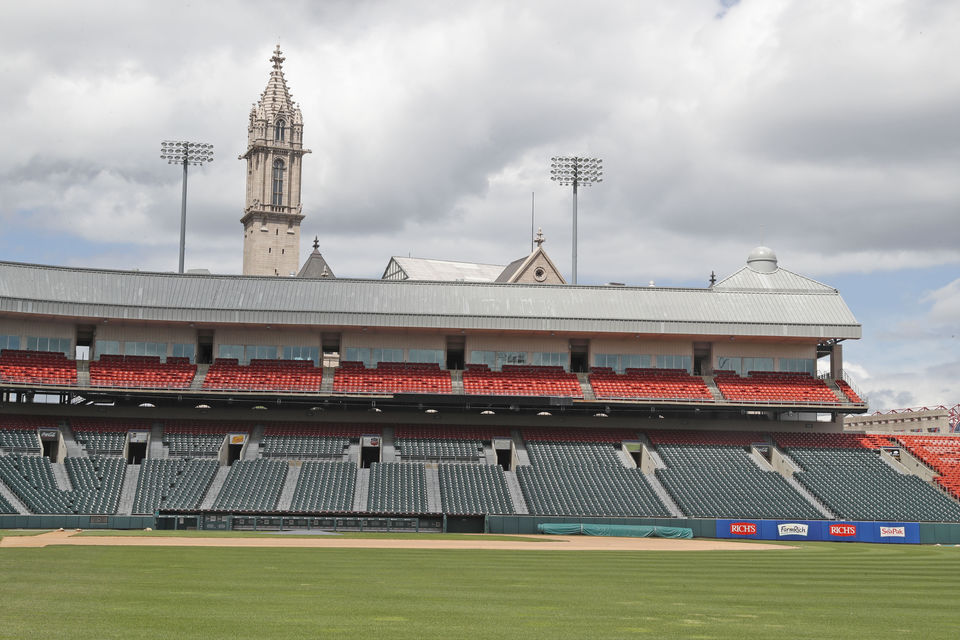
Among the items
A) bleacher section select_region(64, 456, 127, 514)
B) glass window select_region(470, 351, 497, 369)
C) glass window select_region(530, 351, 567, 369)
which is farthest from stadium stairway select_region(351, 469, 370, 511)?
glass window select_region(530, 351, 567, 369)

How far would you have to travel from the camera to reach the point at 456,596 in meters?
21.0

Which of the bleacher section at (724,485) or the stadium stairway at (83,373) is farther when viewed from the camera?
the stadium stairway at (83,373)

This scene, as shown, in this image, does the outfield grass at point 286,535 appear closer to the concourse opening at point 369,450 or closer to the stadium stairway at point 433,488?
the stadium stairway at point 433,488

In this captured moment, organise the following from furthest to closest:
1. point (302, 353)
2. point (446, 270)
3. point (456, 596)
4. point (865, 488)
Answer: point (446, 270) → point (302, 353) → point (865, 488) → point (456, 596)

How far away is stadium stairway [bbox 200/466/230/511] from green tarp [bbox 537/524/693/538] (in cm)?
1725

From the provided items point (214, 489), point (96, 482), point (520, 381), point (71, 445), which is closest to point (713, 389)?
point (520, 381)

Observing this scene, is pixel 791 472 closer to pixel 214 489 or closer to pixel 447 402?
pixel 447 402

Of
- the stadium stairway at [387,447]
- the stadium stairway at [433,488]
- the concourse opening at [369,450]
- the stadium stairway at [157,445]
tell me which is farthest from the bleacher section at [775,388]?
the stadium stairway at [157,445]

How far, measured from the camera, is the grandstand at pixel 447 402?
187ft

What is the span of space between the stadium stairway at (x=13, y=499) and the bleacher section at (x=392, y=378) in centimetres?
1920

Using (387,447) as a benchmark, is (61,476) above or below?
below

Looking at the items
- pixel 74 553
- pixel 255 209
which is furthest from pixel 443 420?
pixel 255 209

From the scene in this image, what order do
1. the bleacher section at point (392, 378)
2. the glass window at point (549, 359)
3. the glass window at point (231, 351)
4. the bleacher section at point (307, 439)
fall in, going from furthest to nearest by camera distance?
1. the glass window at point (549, 359)
2. the glass window at point (231, 351)
3. the bleacher section at point (392, 378)
4. the bleacher section at point (307, 439)

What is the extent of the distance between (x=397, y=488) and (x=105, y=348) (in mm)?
22357
